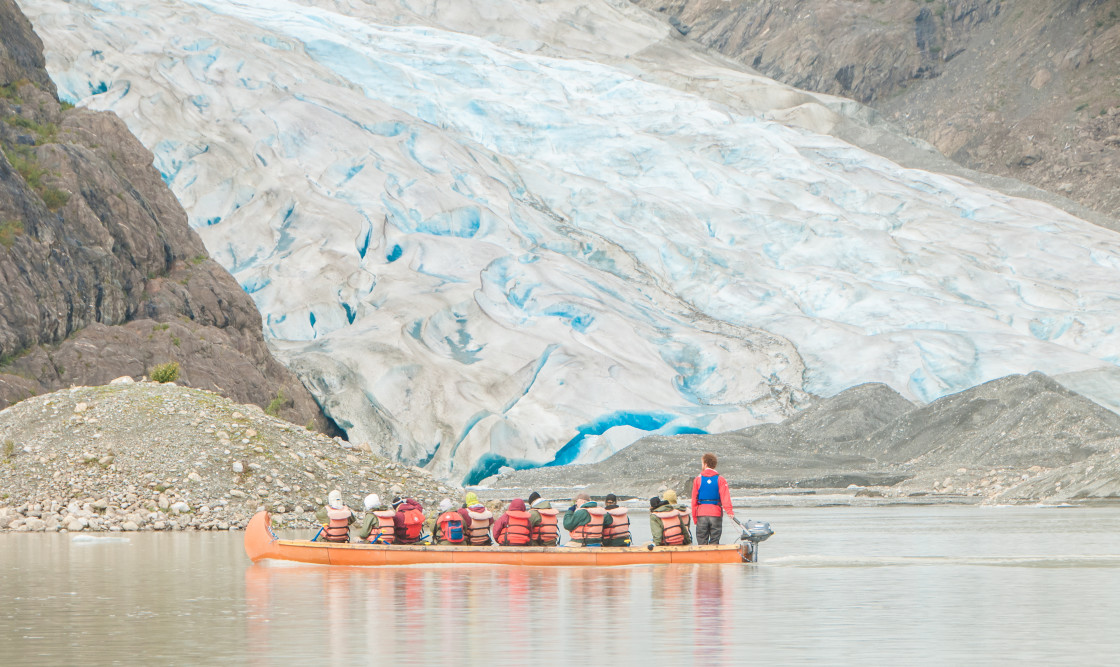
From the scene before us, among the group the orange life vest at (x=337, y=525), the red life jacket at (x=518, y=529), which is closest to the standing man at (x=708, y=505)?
the red life jacket at (x=518, y=529)

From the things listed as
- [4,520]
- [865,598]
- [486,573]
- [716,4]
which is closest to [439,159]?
[4,520]

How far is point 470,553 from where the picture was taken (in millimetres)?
A: 17078

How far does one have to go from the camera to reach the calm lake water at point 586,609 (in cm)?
901

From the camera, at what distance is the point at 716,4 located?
131250 millimetres

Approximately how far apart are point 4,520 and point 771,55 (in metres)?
106

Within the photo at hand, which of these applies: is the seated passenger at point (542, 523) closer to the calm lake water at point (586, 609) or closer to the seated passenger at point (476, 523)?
the seated passenger at point (476, 523)

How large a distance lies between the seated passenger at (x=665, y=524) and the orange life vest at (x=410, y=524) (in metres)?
3.28

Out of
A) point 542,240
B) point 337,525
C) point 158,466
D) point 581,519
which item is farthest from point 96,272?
point 581,519

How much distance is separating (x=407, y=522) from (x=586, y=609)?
6.50m

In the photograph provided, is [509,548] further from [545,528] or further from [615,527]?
[615,527]

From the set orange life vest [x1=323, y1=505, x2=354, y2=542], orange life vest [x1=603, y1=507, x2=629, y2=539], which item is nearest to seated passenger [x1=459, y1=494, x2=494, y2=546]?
orange life vest [x1=323, y1=505, x2=354, y2=542]

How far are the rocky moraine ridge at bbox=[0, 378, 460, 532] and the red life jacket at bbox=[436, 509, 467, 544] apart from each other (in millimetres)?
8162

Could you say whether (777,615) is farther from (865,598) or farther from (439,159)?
(439,159)

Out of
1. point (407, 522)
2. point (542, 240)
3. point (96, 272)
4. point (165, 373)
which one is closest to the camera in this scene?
point (407, 522)
